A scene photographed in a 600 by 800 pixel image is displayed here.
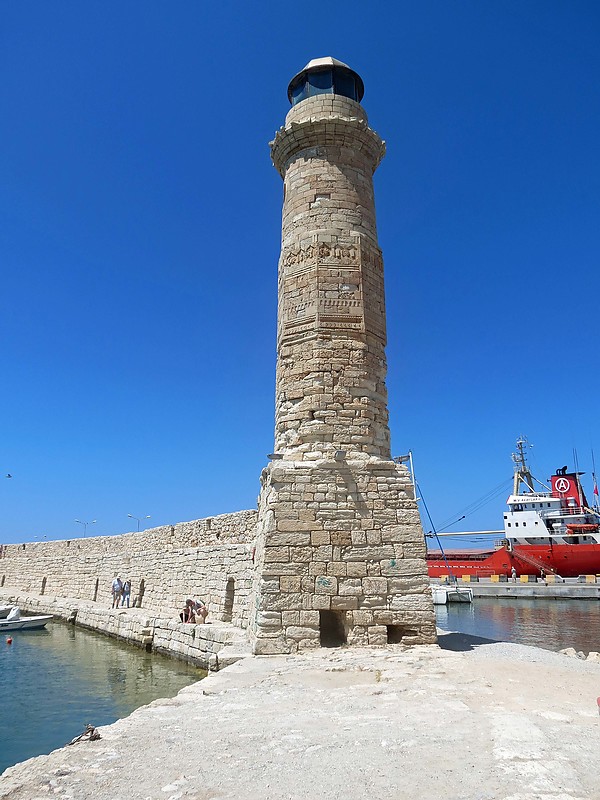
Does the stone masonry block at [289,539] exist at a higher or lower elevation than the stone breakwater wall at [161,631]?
higher

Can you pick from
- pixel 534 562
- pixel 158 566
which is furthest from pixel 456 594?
pixel 158 566

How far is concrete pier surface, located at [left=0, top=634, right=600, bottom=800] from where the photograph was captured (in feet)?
8.92

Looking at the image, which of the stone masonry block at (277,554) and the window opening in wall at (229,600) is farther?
the window opening in wall at (229,600)

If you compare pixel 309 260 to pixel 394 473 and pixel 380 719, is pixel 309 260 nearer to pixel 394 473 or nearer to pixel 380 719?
pixel 394 473

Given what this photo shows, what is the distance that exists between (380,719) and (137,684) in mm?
6539

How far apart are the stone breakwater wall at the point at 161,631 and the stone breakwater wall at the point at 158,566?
54 centimetres

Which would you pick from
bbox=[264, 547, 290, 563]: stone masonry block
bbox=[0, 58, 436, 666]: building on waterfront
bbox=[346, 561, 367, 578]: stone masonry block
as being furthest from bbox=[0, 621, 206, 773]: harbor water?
bbox=[346, 561, 367, 578]: stone masonry block

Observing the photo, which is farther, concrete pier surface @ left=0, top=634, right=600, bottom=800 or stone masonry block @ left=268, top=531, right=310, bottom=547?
stone masonry block @ left=268, top=531, right=310, bottom=547

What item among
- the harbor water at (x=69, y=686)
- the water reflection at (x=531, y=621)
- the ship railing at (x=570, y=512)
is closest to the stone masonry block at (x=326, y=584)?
the harbor water at (x=69, y=686)

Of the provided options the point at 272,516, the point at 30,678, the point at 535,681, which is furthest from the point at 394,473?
the point at 30,678

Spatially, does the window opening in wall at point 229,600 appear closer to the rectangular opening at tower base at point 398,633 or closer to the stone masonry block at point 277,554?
the stone masonry block at point 277,554

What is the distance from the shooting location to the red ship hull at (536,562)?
3108 cm

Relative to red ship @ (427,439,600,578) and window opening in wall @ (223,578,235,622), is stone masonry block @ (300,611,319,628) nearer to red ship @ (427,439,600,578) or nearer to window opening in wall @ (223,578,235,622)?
window opening in wall @ (223,578,235,622)

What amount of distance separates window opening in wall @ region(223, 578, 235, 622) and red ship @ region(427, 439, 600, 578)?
74.9 ft
